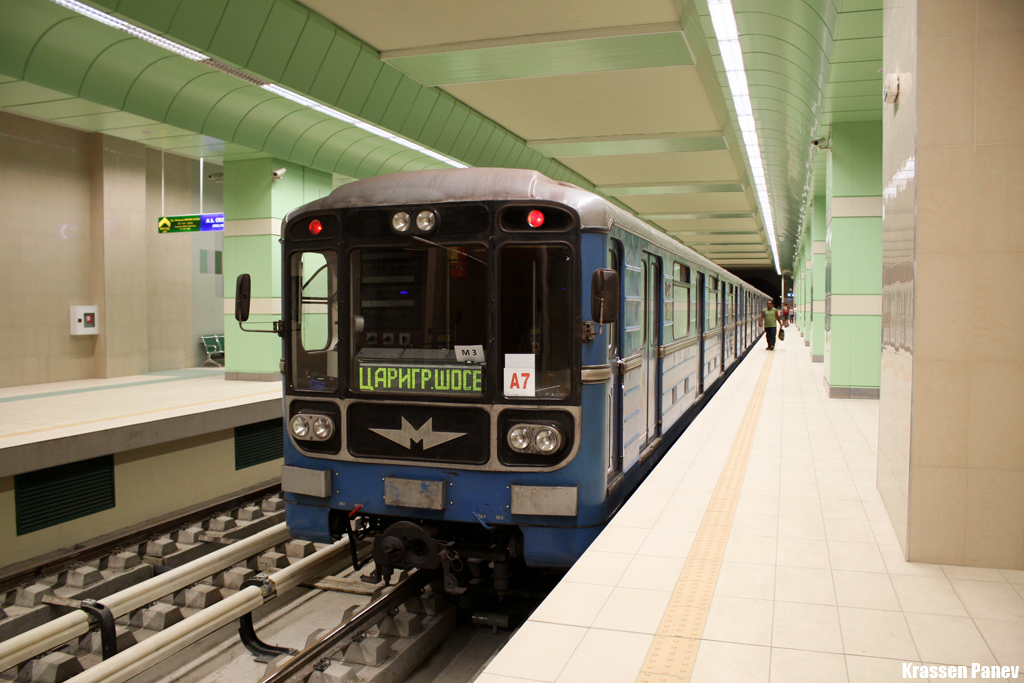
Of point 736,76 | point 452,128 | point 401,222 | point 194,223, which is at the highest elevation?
point 736,76

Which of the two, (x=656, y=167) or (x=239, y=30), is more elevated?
(x=656, y=167)

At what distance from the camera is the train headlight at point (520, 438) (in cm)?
434

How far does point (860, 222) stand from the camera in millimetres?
11508

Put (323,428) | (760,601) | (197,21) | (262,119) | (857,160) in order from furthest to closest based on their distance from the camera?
(857,160) → (262,119) → (197,21) → (323,428) → (760,601)

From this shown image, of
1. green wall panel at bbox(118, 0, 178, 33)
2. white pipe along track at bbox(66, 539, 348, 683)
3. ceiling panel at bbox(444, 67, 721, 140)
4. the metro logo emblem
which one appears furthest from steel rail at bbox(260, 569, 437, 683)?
ceiling panel at bbox(444, 67, 721, 140)

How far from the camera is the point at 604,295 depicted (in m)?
4.18

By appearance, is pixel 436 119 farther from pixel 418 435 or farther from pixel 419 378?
pixel 418 435

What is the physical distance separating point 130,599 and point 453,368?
2.65 metres

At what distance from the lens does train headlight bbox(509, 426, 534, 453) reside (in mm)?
4336

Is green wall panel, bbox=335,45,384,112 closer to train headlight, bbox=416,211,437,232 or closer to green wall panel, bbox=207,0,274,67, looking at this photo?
green wall panel, bbox=207,0,274,67

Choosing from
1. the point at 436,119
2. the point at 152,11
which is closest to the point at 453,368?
the point at 152,11

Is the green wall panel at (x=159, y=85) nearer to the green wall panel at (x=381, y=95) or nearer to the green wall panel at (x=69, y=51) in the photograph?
the green wall panel at (x=69, y=51)

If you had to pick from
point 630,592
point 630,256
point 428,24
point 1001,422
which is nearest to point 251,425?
point 428,24

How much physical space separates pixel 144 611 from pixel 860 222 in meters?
10.8
